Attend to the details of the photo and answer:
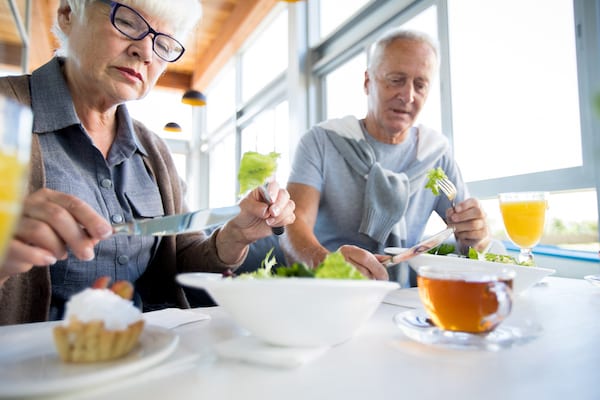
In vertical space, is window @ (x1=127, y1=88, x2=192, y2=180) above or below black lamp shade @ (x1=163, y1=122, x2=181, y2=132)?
above

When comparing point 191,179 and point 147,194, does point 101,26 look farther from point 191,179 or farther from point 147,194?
point 191,179

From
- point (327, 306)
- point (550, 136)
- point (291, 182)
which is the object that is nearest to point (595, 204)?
point (550, 136)

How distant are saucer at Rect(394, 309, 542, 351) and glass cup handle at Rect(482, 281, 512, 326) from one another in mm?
24

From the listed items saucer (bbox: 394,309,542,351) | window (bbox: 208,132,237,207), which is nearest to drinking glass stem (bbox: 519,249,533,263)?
saucer (bbox: 394,309,542,351)

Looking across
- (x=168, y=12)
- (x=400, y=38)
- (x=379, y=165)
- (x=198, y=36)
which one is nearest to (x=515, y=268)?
(x=379, y=165)

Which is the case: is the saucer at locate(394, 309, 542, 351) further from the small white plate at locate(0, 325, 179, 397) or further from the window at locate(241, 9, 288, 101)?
the window at locate(241, 9, 288, 101)

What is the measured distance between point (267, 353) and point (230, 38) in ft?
20.2

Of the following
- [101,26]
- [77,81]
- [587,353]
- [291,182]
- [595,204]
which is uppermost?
[101,26]

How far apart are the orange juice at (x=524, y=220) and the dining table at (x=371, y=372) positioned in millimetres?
570

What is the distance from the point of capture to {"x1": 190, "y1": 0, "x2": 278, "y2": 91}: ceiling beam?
17.1ft

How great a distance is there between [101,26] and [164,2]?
19cm

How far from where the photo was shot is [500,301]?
1.69 feet

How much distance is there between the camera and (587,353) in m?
0.50

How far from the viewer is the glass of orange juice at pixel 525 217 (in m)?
1.11
